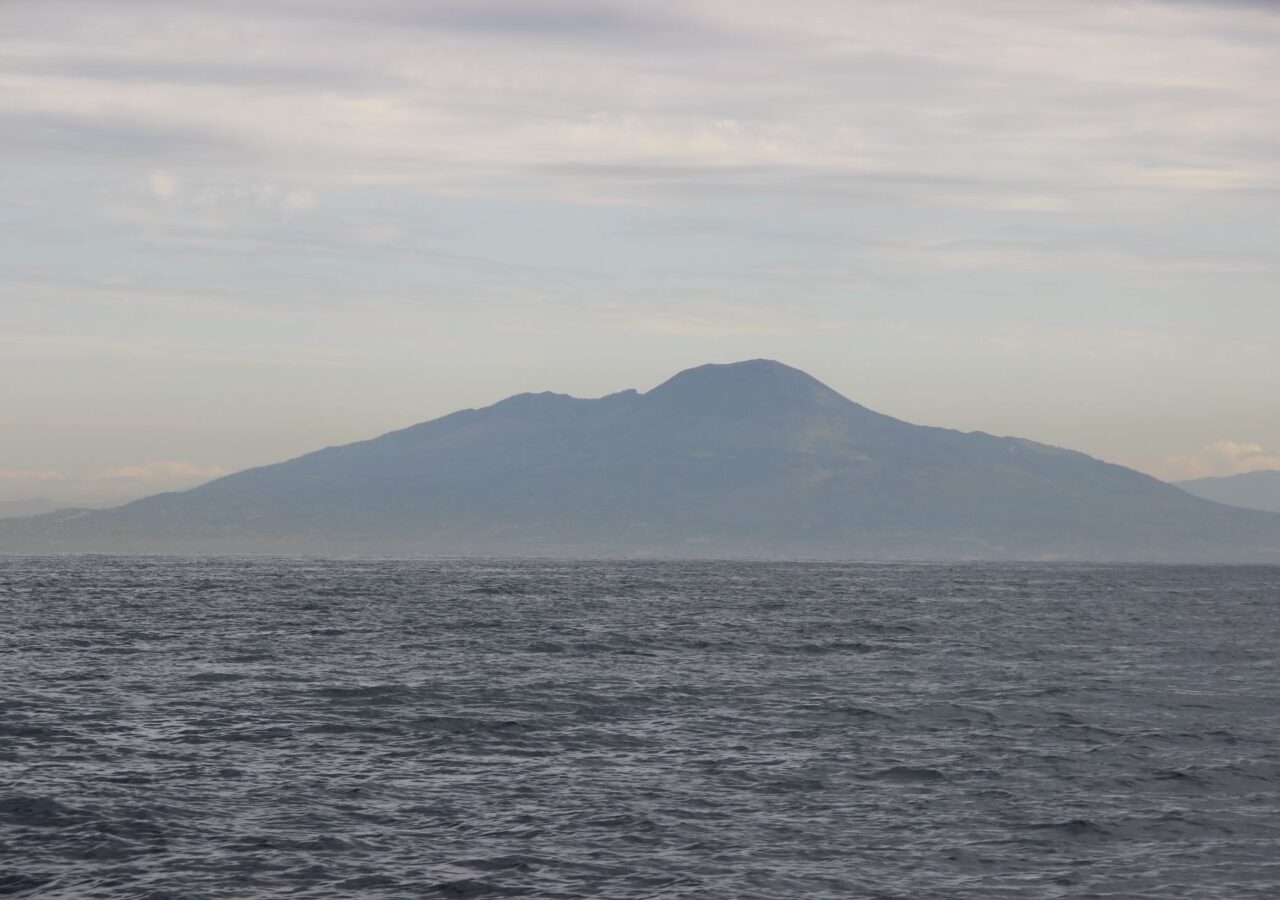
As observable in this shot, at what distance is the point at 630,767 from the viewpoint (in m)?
43.3

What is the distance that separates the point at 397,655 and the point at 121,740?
30.1m

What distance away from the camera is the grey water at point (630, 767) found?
3181cm

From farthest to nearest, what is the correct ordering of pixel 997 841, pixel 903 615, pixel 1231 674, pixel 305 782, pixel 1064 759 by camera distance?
1. pixel 903 615
2. pixel 1231 674
3. pixel 1064 759
4. pixel 305 782
5. pixel 997 841

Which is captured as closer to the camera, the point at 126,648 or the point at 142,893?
the point at 142,893

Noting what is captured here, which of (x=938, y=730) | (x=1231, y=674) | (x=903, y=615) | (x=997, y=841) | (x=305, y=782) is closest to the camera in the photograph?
(x=997, y=841)

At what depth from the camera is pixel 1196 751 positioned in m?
47.5

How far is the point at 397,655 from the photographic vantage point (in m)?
76.4

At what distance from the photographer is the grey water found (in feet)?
104

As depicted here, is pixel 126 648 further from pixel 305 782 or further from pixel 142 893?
pixel 142 893

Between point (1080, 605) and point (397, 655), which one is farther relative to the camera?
point (1080, 605)

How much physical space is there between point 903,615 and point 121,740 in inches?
3396

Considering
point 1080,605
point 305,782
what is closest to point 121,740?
point 305,782

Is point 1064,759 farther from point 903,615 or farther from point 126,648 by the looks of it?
point 903,615

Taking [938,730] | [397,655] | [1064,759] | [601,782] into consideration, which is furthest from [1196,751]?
[397,655]
